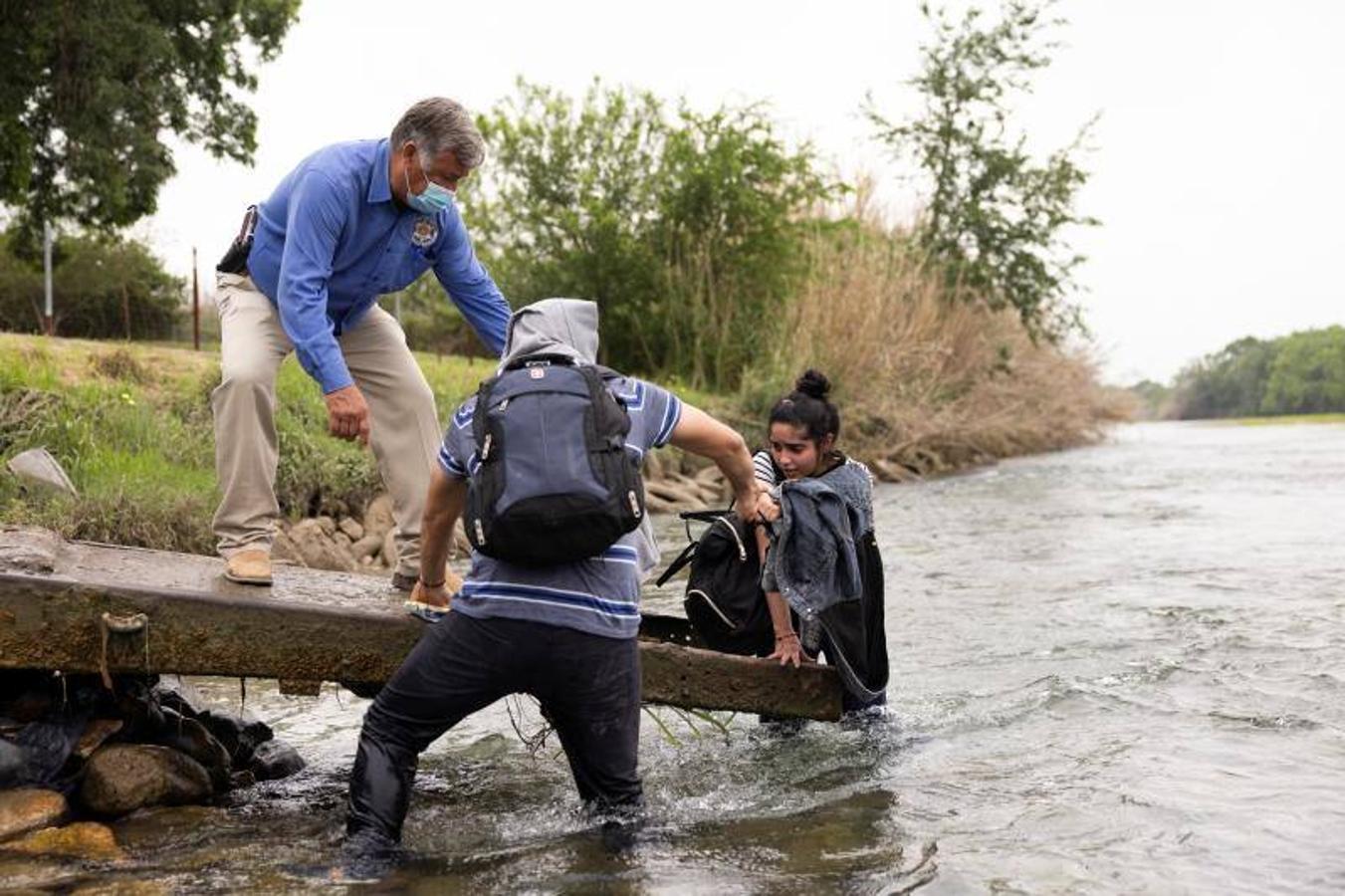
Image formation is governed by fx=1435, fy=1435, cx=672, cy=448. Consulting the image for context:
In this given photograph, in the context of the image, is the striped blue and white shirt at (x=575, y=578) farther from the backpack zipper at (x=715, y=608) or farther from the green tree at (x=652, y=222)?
the green tree at (x=652, y=222)

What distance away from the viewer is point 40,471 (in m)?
10.0

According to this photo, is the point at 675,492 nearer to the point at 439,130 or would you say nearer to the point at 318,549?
the point at 318,549

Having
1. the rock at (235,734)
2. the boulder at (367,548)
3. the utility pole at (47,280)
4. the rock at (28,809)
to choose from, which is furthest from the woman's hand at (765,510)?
the utility pole at (47,280)

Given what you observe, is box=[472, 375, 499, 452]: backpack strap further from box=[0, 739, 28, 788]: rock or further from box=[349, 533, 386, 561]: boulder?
box=[349, 533, 386, 561]: boulder

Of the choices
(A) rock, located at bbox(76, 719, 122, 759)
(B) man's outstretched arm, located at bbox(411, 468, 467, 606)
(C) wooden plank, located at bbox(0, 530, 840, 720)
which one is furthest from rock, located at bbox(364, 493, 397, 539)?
(B) man's outstretched arm, located at bbox(411, 468, 467, 606)

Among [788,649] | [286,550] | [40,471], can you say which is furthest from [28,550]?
[286,550]

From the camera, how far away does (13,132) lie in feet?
67.2

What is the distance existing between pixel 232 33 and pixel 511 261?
22.6 ft

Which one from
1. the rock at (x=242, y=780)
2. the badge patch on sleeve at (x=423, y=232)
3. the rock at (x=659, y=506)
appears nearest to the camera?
the badge patch on sleeve at (x=423, y=232)

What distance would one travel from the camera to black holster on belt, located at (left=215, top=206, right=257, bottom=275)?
5.78m

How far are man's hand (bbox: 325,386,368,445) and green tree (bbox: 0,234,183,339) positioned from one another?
2089 centimetres

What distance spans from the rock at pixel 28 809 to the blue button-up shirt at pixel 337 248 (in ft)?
5.83

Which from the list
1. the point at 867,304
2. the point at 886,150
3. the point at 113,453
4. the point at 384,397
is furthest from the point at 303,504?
the point at 886,150

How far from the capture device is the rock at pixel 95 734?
548 centimetres
